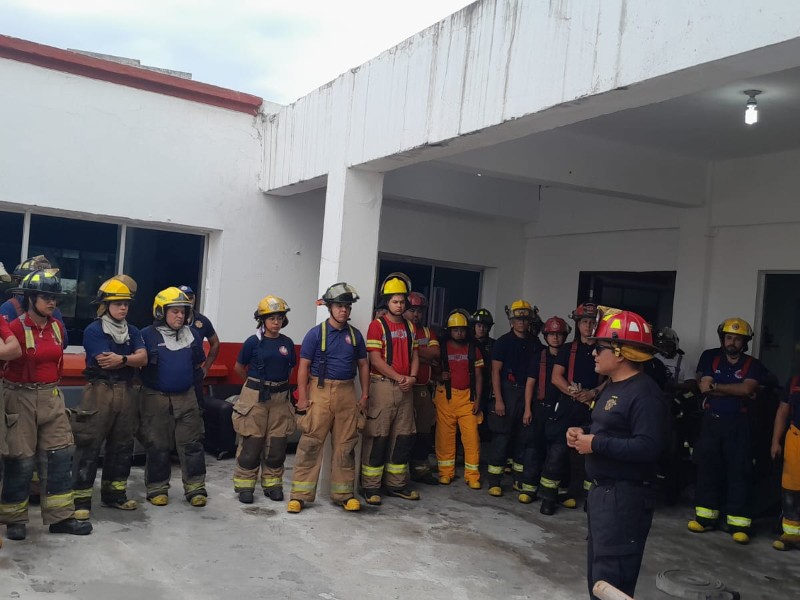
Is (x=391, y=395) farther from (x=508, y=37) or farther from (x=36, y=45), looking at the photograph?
(x=36, y=45)

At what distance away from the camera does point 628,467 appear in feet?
12.0

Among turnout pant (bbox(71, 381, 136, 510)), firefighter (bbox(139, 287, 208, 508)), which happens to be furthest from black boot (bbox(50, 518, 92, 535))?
firefighter (bbox(139, 287, 208, 508))

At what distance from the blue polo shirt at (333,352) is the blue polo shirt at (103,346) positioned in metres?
1.38

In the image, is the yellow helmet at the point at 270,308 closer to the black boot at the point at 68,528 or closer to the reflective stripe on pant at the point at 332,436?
the reflective stripe on pant at the point at 332,436

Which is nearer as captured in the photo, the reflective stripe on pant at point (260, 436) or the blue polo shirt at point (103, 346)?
the blue polo shirt at point (103, 346)

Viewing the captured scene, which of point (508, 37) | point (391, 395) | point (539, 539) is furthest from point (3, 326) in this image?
point (539, 539)

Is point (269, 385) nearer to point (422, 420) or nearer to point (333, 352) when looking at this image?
point (333, 352)

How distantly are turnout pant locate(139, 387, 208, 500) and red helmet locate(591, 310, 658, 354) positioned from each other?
12.2ft

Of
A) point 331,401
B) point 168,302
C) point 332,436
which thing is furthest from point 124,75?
point 332,436

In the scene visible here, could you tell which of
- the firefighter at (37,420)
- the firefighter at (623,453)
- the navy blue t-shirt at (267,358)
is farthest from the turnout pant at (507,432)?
the firefighter at (37,420)

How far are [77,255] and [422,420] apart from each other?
4.07 meters

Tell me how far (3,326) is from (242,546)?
2.23m

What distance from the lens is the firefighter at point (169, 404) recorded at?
19.7ft

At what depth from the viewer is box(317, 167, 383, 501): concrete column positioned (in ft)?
21.8
